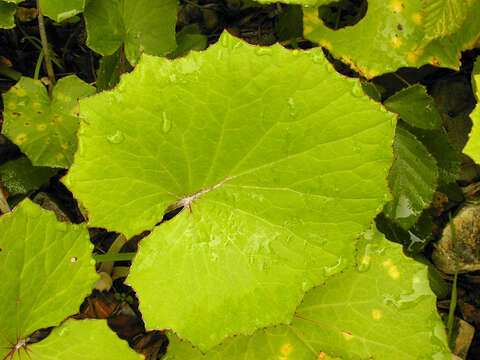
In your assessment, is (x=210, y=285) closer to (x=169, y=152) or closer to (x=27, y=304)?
(x=169, y=152)

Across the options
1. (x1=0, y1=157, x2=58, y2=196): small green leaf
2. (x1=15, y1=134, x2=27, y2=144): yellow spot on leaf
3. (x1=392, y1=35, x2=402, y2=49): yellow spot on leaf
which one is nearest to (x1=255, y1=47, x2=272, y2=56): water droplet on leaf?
(x1=392, y1=35, x2=402, y2=49): yellow spot on leaf

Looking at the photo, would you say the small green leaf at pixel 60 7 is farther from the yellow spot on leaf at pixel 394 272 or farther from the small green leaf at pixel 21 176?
the yellow spot on leaf at pixel 394 272

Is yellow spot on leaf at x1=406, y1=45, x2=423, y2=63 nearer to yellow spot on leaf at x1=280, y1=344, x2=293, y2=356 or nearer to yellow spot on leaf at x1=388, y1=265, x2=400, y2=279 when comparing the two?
yellow spot on leaf at x1=388, y1=265, x2=400, y2=279

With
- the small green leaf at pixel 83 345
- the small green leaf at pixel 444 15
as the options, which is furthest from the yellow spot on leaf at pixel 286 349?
the small green leaf at pixel 444 15

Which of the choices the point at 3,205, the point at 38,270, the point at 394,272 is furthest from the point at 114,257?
the point at 394,272

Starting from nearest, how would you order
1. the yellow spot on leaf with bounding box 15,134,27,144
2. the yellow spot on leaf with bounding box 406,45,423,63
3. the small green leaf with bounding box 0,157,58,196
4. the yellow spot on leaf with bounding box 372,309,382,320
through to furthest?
1. the yellow spot on leaf with bounding box 372,309,382,320
2. the yellow spot on leaf with bounding box 406,45,423,63
3. the yellow spot on leaf with bounding box 15,134,27,144
4. the small green leaf with bounding box 0,157,58,196

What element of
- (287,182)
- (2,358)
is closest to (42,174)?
(2,358)
